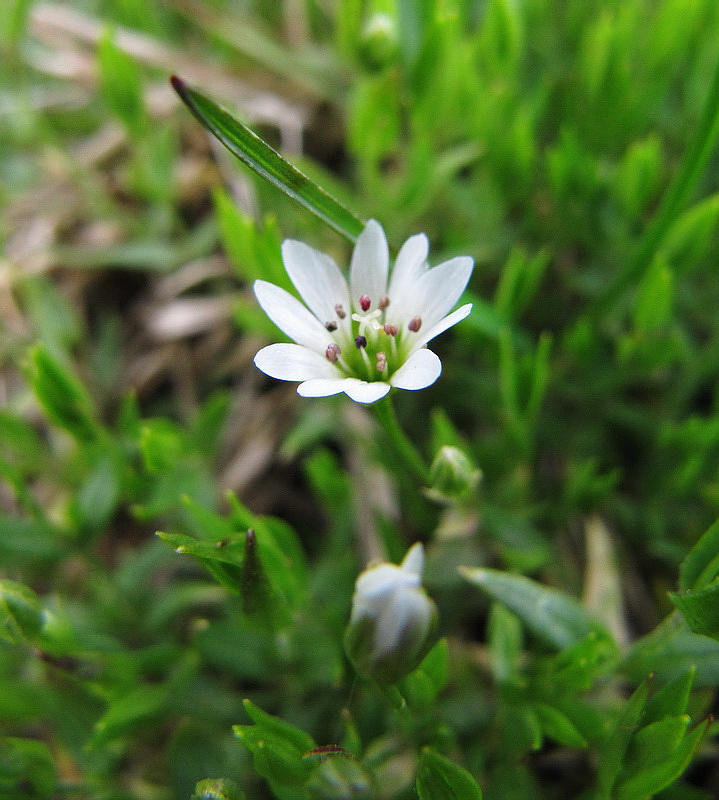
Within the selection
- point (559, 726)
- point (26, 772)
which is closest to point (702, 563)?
point (559, 726)

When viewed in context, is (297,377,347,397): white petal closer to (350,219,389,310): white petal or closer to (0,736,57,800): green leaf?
(350,219,389,310): white petal

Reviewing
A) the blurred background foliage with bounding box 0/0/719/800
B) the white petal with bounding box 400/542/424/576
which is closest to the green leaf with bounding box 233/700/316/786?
the blurred background foliage with bounding box 0/0/719/800

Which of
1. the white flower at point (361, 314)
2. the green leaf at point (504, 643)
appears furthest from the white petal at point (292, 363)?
the green leaf at point (504, 643)

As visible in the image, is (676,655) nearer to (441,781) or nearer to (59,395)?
(441,781)

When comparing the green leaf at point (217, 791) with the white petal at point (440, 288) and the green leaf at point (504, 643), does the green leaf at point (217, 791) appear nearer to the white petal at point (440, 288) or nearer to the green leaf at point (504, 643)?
the green leaf at point (504, 643)

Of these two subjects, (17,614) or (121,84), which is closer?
(17,614)
